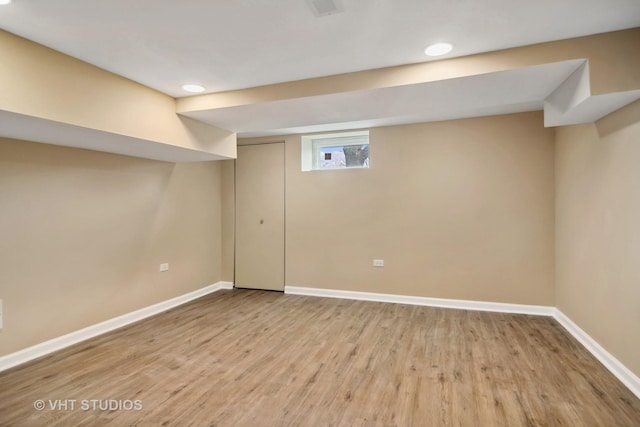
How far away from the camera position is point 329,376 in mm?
2465

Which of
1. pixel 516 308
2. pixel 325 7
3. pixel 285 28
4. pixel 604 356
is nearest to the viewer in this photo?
pixel 325 7

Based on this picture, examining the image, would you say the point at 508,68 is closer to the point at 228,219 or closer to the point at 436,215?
the point at 436,215

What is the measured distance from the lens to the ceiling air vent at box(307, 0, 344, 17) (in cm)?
168

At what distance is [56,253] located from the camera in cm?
289

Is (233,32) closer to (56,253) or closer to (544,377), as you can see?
(56,253)

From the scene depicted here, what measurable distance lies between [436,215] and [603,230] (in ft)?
5.77

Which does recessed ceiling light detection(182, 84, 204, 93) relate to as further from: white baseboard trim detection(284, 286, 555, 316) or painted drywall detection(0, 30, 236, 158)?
white baseboard trim detection(284, 286, 555, 316)

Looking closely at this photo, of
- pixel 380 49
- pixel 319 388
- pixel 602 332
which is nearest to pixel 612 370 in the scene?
pixel 602 332

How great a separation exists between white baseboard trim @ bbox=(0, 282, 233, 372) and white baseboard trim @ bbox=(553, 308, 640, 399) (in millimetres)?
4561

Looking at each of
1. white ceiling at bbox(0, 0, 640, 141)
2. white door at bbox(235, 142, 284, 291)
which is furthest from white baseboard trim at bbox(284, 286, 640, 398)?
white ceiling at bbox(0, 0, 640, 141)

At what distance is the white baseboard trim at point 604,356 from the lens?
224 cm

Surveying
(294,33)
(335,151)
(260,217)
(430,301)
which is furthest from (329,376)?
(335,151)

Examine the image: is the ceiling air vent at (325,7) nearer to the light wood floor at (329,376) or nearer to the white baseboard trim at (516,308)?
the light wood floor at (329,376)

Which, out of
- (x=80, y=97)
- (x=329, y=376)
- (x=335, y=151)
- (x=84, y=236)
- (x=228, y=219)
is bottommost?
(x=329, y=376)
